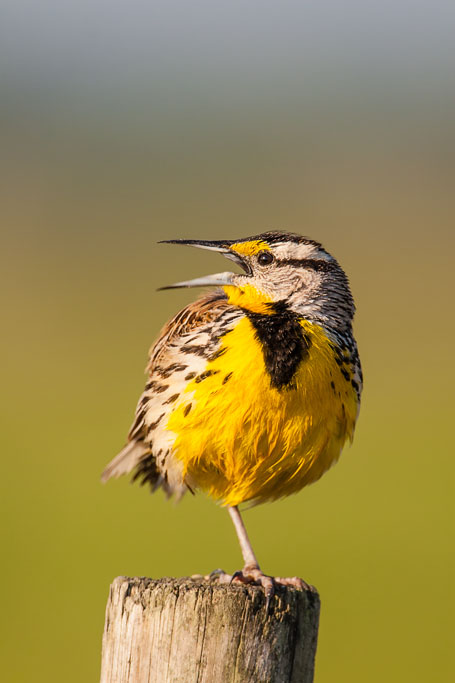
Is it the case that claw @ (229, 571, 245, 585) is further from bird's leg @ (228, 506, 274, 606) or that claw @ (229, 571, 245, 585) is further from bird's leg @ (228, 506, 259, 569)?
bird's leg @ (228, 506, 259, 569)

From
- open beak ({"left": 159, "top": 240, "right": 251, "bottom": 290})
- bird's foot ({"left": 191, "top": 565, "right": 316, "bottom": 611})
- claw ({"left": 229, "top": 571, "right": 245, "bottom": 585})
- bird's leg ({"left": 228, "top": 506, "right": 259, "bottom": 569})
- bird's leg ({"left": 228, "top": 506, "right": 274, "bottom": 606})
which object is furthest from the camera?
bird's leg ({"left": 228, "top": 506, "right": 259, "bottom": 569})

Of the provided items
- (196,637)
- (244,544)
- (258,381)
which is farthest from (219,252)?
(196,637)

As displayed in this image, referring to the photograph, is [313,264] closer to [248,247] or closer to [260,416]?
[248,247]

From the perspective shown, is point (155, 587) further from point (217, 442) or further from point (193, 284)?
point (193, 284)

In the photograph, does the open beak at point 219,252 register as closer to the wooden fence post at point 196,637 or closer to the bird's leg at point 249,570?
the bird's leg at point 249,570

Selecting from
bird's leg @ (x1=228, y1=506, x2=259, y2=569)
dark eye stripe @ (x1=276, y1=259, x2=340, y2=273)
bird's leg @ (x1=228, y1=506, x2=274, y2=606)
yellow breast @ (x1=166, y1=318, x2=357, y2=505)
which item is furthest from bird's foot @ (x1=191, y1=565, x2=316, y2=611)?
dark eye stripe @ (x1=276, y1=259, x2=340, y2=273)
